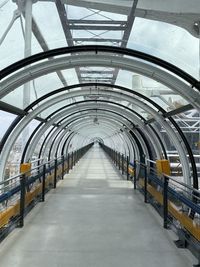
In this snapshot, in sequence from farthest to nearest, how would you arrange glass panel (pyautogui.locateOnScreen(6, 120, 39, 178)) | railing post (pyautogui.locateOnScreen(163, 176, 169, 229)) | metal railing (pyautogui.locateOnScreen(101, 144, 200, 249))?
1. glass panel (pyautogui.locateOnScreen(6, 120, 39, 178))
2. railing post (pyautogui.locateOnScreen(163, 176, 169, 229))
3. metal railing (pyautogui.locateOnScreen(101, 144, 200, 249))

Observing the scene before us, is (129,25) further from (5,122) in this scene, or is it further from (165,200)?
(5,122)

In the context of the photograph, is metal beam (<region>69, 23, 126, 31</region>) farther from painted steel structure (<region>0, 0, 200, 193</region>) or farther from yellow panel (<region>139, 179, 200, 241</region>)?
yellow panel (<region>139, 179, 200, 241</region>)

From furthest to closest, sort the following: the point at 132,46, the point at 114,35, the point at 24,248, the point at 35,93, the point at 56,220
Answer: the point at 35,93, the point at 56,220, the point at 114,35, the point at 132,46, the point at 24,248

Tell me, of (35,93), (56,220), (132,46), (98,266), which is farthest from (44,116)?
(98,266)

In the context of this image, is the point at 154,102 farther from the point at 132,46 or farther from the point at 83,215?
the point at 83,215

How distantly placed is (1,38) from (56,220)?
152 inches

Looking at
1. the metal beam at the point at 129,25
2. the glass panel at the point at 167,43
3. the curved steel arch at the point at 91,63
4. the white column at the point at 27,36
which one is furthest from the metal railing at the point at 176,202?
the white column at the point at 27,36

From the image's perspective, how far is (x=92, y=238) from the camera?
17.2 ft

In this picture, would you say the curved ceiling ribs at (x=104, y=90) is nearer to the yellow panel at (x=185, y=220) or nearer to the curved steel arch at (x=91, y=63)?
the curved steel arch at (x=91, y=63)

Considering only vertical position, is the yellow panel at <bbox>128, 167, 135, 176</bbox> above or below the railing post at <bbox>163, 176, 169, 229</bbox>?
above

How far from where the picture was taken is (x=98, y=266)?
4.05 metres

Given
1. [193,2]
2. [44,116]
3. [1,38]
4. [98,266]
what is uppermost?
[193,2]

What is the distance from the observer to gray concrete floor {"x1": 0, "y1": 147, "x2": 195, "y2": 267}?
4.26m

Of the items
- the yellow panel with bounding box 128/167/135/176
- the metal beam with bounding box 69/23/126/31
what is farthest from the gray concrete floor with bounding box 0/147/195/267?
the yellow panel with bounding box 128/167/135/176
